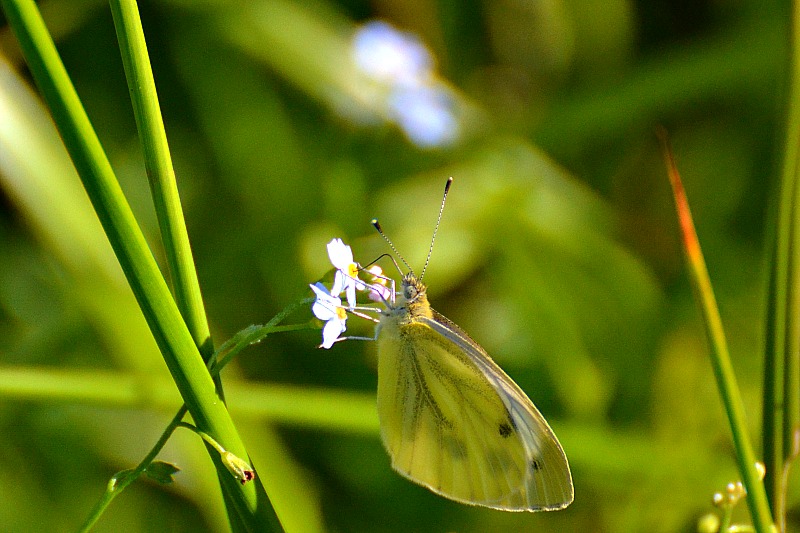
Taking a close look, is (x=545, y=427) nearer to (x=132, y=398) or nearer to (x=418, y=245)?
(x=132, y=398)

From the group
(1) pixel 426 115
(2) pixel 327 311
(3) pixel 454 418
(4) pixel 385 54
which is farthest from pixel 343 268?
(4) pixel 385 54

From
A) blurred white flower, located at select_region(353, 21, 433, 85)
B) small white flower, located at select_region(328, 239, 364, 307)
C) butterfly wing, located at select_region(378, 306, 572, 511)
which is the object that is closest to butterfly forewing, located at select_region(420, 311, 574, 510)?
butterfly wing, located at select_region(378, 306, 572, 511)

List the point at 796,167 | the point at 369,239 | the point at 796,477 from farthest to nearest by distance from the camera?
the point at 369,239
the point at 796,477
the point at 796,167

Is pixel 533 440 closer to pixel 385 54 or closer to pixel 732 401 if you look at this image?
pixel 732 401

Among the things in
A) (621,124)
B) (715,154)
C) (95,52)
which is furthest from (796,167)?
(95,52)

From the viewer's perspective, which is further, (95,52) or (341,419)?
(95,52)

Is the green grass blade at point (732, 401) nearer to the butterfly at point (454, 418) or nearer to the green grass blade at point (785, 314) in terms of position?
the green grass blade at point (785, 314)
